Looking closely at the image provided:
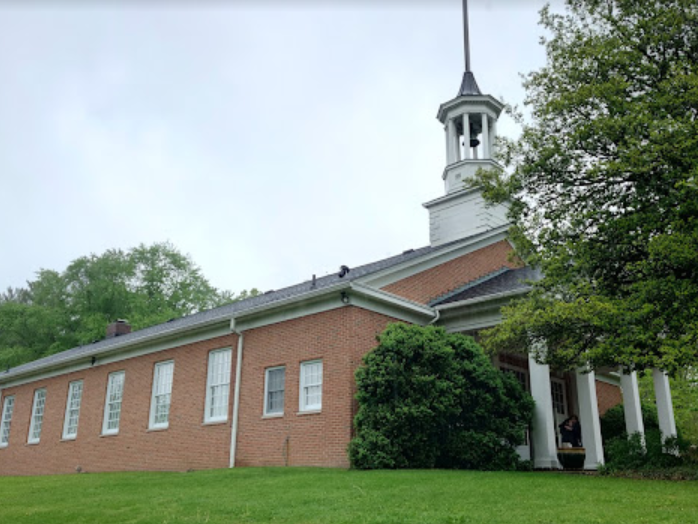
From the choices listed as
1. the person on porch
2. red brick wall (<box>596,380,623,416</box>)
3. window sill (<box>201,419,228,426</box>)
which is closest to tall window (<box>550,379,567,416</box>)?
the person on porch

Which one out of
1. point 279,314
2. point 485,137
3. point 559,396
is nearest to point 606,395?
point 559,396

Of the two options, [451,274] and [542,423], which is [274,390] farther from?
[542,423]

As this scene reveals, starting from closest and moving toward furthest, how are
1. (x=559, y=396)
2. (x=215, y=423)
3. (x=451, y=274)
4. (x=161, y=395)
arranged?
(x=215, y=423) < (x=451, y=274) < (x=161, y=395) < (x=559, y=396)

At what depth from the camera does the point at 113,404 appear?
21703 mm

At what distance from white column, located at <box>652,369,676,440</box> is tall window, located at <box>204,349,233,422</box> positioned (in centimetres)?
1072

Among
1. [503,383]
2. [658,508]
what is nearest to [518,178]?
[503,383]

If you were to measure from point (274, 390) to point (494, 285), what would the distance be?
641 centimetres

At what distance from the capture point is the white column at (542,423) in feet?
47.7

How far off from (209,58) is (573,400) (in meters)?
14.7

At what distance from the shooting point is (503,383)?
1470cm

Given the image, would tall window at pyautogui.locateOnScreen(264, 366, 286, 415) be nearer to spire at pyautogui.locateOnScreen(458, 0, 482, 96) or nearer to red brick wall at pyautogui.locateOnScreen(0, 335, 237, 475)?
red brick wall at pyautogui.locateOnScreen(0, 335, 237, 475)

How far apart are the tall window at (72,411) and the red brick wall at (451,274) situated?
44.0 feet

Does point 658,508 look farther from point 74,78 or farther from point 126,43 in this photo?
point 74,78

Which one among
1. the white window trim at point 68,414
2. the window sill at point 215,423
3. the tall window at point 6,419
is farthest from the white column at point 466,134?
the tall window at point 6,419
